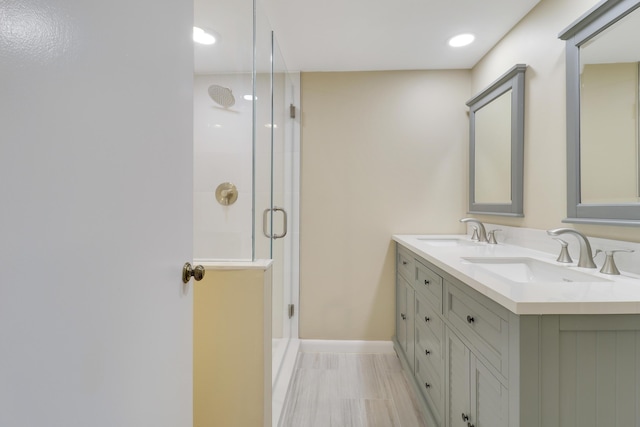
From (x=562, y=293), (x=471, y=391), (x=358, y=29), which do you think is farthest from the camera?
(x=358, y=29)

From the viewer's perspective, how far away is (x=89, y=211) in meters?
0.45

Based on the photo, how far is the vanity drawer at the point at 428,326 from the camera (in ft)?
4.92

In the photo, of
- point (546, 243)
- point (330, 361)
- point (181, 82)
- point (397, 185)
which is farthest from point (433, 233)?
point (181, 82)

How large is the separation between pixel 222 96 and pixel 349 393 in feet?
6.20

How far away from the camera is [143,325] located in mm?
586

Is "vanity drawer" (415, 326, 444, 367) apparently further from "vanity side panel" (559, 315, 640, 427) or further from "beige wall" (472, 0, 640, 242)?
"beige wall" (472, 0, 640, 242)

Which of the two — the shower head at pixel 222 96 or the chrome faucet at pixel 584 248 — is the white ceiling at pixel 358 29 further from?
the chrome faucet at pixel 584 248

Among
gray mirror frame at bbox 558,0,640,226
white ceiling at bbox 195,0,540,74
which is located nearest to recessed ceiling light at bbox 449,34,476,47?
white ceiling at bbox 195,0,540,74

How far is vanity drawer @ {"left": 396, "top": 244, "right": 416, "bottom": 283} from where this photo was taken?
202 cm

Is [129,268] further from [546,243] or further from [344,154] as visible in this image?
[344,154]

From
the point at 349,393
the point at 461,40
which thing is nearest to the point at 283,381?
the point at 349,393

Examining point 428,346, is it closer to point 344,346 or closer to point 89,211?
point 344,346

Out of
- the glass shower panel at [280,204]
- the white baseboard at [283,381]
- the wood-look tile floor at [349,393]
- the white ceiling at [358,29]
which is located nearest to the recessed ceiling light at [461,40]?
the white ceiling at [358,29]

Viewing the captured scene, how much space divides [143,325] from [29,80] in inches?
16.9
